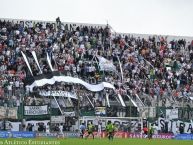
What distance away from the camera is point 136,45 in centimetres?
7700

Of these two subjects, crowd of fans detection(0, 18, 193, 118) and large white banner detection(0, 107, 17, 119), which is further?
crowd of fans detection(0, 18, 193, 118)

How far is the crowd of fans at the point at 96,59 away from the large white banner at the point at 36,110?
0.61 metres

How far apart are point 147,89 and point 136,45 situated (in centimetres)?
1027

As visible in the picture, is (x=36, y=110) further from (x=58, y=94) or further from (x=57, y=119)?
(x=58, y=94)

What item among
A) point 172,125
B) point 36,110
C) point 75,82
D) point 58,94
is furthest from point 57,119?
point 172,125

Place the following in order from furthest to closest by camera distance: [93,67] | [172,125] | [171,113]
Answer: [93,67]
[172,125]
[171,113]

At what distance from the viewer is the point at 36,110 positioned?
57750 mm

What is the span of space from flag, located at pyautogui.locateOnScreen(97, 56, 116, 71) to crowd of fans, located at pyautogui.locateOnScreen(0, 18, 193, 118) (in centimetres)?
43

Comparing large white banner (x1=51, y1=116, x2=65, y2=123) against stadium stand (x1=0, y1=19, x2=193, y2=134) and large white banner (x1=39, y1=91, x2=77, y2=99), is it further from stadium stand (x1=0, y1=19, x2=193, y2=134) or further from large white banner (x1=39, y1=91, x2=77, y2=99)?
large white banner (x1=39, y1=91, x2=77, y2=99)

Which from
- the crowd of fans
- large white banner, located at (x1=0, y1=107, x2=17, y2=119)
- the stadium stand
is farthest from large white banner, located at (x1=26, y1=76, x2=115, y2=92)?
large white banner, located at (x1=0, y1=107, x2=17, y2=119)

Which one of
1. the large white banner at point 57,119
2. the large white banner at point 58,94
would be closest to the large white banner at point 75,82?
the large white banner at point 58,94

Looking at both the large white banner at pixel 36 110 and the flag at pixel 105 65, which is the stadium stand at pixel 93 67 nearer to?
the flag at pixel 105 65

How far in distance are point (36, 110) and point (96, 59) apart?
46.9ft

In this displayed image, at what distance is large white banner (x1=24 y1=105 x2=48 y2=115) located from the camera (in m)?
57.1
